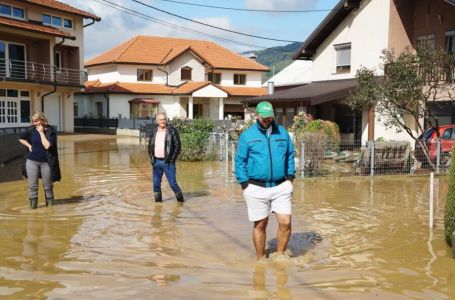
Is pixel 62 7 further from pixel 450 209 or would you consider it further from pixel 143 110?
pixel 450 209

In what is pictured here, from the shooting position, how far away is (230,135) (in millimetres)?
18266

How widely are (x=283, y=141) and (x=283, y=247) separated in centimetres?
126

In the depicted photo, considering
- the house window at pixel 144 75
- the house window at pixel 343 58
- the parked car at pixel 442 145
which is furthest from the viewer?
the house window at pixel 144 75

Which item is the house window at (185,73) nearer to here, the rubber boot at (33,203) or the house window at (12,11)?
the house window at (12,11)

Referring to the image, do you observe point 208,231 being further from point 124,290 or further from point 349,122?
point 349,122

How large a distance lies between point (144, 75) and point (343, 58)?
24.4 m

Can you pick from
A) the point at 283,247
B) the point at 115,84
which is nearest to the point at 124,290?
the point at 283,247

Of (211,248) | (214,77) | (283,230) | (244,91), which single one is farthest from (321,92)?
(214,77)

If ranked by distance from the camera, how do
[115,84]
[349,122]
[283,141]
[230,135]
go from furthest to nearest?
[115,84], [349,122], [230,135], [283,141]

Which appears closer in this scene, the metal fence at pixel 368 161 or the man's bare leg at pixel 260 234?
the man's bare leg at pixel 260 234

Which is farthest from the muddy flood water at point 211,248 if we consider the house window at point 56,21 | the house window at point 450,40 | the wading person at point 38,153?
the house window at point 56,21

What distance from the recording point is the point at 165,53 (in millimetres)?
46688

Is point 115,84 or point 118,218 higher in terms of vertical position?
point 115,84

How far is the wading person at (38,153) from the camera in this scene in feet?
30.0
